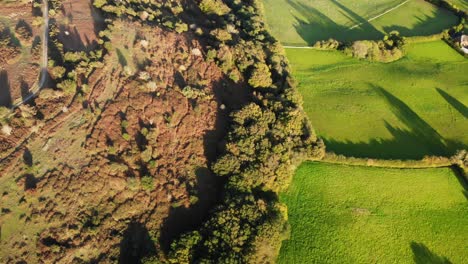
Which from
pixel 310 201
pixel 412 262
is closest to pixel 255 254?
pixel 310 201

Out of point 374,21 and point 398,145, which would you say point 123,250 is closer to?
point 398,145

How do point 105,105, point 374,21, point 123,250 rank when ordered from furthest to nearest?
1. point 374,21
2. point 105,105
3. point 123,250

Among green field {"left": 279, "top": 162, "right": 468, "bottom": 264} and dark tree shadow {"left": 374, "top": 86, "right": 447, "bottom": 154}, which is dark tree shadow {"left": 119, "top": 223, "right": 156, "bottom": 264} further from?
dark tree shadow {"left": 374, "top": 86, "right": 447, "bottom": 154}

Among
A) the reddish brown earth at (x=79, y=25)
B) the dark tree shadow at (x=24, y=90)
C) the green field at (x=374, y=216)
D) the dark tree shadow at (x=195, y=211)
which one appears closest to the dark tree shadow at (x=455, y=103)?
the green field at (x=374, y=216)

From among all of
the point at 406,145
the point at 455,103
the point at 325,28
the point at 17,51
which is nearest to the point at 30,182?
the point at 17,51

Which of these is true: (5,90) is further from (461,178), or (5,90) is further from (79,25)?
(461,178)
